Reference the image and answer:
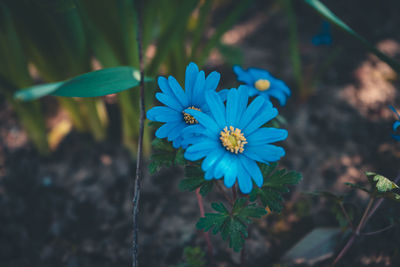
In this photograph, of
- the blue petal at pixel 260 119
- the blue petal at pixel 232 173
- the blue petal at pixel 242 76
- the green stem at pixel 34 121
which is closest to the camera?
the blue petal at pixel 232 173

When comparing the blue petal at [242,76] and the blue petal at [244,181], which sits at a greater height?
the blue petal at [242,76]

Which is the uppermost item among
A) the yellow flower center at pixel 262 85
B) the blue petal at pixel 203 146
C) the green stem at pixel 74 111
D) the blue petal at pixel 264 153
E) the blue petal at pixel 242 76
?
the green stem at pixel 74 111

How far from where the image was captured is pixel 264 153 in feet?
2.18

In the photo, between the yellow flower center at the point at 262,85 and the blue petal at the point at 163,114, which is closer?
the blue petal at the point at 163,114

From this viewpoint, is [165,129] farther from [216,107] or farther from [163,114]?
[216,107]

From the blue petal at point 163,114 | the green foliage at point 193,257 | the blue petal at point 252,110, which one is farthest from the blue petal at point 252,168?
the green foliage at point 193,257

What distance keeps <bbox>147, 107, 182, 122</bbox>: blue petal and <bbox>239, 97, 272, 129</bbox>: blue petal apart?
181mm

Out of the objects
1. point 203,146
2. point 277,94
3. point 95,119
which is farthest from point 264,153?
point 95,119

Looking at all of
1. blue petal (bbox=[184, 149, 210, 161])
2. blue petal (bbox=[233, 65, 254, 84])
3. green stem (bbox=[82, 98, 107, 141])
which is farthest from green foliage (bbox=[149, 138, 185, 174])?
green stem (bbox=[82, 98, 107, 141])

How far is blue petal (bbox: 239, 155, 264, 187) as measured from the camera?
64cm

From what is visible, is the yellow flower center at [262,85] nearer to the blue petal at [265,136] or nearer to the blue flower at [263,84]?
the blue flower at [263,84]

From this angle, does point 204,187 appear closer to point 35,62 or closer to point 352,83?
point 35,62

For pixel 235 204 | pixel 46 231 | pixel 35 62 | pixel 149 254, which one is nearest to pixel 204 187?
pixel 235 204

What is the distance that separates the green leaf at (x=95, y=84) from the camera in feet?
2.32
